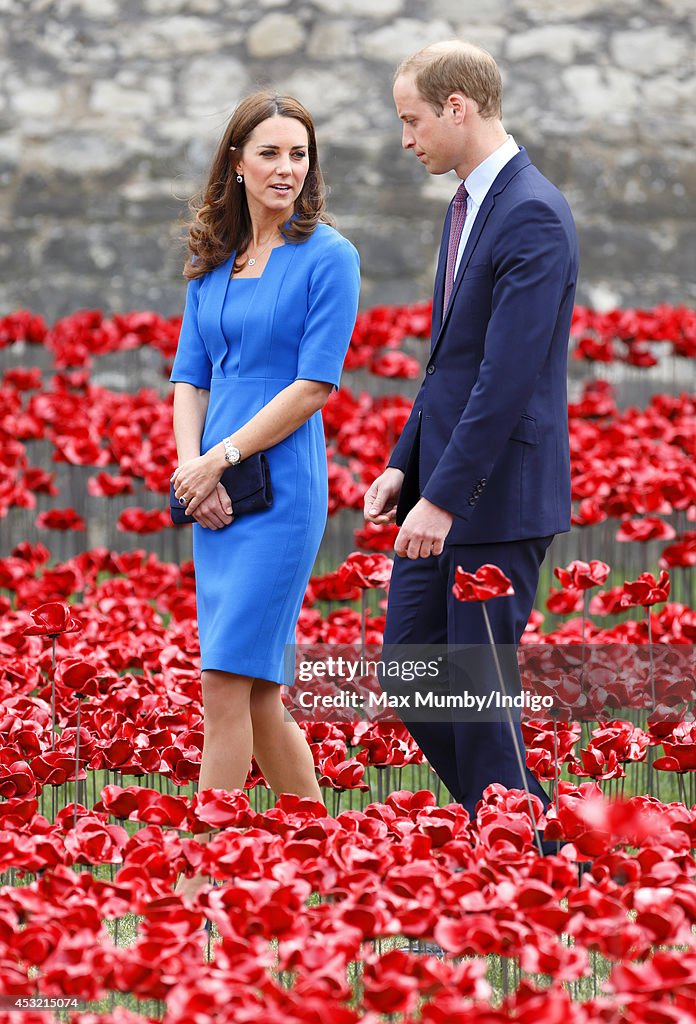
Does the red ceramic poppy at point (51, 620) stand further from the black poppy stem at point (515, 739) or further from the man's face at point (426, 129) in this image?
the man's face at point (426, 129)

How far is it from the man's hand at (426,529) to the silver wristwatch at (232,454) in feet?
1.51

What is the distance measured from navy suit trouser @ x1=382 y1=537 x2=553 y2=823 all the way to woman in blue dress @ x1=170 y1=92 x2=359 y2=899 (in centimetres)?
26

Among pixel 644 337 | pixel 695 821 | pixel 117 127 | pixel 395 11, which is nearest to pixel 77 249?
pixel 117 127

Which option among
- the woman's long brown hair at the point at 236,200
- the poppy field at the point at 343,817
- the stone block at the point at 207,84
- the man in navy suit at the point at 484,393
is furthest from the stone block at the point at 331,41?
the man in navy suit at the point at 484,393

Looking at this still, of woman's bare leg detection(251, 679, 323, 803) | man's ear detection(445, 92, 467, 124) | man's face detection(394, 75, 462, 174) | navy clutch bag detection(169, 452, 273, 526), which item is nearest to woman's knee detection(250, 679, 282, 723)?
woman's bare leg detection(251, 679, 323, 803)

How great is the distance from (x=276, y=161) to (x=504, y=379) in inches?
31.7

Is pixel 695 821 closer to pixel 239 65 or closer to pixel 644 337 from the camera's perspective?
pixel 644 337

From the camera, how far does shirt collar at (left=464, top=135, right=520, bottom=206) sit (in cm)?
325

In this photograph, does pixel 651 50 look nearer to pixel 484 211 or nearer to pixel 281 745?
pixel 484 211

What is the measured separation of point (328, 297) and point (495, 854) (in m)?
1.36

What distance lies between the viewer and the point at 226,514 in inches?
133

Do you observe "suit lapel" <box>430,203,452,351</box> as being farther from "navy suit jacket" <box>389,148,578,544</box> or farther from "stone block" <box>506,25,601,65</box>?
"stone block" <box>506,25,601,65</box>

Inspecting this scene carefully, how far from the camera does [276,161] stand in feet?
11.2

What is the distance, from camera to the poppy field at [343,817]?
2182 millimetres
